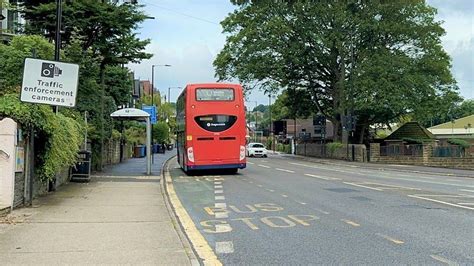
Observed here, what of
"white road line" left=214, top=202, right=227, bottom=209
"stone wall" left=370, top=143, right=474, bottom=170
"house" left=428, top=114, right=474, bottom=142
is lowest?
"white road line" left=214, top=202, right=227, bottom=209

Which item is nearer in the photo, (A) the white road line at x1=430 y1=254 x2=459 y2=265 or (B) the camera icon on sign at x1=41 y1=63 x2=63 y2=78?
(A) the white road line at x1=430 y1=254 x2=459 y2=265

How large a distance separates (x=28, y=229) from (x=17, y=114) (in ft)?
11.8

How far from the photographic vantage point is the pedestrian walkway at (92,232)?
768 cm

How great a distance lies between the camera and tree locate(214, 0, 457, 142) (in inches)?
1804

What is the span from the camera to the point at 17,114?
1260cm

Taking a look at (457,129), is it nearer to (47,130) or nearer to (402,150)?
(402,150)

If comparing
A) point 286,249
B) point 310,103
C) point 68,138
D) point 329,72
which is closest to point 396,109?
point 329,72

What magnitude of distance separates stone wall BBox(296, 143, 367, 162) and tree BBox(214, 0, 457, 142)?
320 centimetres

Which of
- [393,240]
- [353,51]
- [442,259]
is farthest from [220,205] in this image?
[353,51]

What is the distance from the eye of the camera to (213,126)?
25516 millimetres

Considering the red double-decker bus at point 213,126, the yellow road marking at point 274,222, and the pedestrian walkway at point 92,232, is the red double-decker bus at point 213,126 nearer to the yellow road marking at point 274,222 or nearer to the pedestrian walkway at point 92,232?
the pedestrian walkway at point 92,232

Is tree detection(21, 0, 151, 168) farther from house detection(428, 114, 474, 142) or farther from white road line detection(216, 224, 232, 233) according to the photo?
house detection(428, 114, 474, 142)

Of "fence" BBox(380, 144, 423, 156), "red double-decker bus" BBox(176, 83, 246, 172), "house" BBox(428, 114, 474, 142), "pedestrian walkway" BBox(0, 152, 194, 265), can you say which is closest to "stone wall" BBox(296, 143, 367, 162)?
"fence" BBox(380, 144, 423, 156)

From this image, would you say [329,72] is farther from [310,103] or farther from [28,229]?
[28,229]
